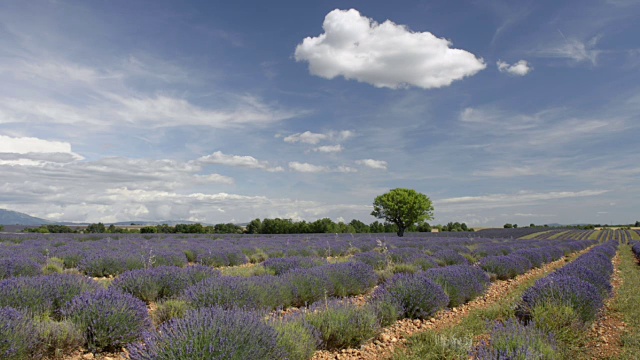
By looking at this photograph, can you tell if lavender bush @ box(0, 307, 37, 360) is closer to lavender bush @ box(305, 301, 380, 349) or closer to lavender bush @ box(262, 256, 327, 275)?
lavender bush @ box(305, 301, 380, 349)

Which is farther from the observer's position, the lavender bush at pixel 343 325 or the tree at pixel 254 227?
the tree at pixel 254 227

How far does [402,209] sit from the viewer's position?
41.5 m

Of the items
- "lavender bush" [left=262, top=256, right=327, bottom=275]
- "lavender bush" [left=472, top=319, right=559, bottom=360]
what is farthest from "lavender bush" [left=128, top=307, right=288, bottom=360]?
"lavender bush" [left=262, top=256, right=327, bottom=275]

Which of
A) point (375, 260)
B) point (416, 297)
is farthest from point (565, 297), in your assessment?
point (375, 260)

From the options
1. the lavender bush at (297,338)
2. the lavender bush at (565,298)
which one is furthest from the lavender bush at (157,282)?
the lavender bush at (565,298)

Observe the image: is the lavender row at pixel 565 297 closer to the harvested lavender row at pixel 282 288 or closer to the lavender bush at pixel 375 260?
the harvested lavender row at pixel 282 288

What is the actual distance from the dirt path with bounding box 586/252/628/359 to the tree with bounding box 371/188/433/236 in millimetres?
34774

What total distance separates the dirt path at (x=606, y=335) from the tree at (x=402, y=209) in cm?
3477

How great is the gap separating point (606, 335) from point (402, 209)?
120 feet

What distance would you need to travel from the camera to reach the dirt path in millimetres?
4605

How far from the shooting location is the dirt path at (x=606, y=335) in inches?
181

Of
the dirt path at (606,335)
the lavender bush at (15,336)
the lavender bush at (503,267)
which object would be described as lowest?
the dirt path at (606,335)

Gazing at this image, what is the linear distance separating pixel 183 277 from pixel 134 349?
4143mm

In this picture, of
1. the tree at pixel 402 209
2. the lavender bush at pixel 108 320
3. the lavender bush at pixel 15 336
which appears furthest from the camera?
the tree at pixel 402 209
